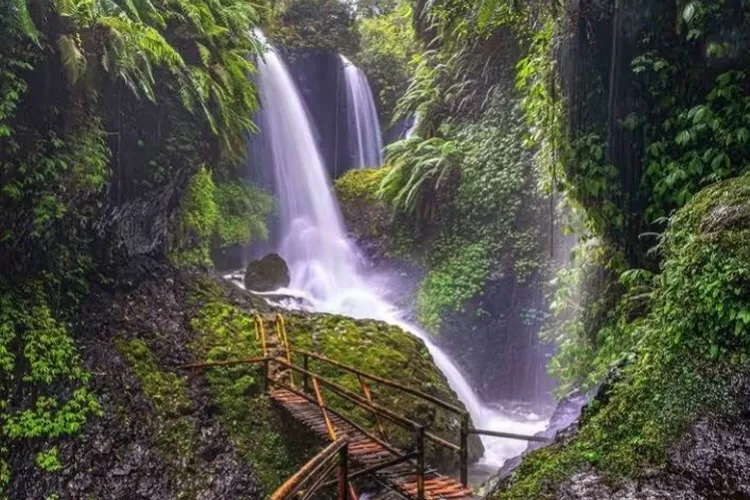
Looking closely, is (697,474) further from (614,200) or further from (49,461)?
(49,461)

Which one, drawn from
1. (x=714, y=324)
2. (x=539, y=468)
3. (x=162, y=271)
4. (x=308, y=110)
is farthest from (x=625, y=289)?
(x=308, y=110)

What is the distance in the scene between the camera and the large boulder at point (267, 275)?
40.4 feet

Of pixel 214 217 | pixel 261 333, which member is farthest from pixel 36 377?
pixel 214 217

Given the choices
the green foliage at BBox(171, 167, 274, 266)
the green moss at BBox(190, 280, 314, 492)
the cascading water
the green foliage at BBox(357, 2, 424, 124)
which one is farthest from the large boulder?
the green foliage at BBox(357, 2, 424, 124)

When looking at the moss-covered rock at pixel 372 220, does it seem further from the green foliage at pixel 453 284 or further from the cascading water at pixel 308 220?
the green foliage at pixel 453 284

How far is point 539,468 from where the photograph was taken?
134 inches

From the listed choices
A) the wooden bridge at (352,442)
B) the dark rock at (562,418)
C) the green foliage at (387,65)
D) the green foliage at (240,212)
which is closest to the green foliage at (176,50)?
the wooden bridge at (352,442)

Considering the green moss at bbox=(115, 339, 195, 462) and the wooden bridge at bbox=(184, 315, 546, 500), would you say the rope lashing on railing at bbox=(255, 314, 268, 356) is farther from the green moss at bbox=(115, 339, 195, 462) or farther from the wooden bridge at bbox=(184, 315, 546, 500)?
the green moss at bbox=(115, 339, 195, 462)

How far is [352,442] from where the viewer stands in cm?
572

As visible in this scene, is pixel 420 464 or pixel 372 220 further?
pixel 372 220

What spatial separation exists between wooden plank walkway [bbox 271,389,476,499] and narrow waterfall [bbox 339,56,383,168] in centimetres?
1220

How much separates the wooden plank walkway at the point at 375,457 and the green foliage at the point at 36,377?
2089 mm

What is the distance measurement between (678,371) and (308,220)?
12.7 meters

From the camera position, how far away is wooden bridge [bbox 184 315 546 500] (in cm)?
361
